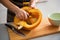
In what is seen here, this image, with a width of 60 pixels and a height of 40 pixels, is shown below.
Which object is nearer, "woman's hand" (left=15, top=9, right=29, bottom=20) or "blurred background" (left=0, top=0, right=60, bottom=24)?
"woman's hand" (left=15, top=9, right=29, bottom=20)

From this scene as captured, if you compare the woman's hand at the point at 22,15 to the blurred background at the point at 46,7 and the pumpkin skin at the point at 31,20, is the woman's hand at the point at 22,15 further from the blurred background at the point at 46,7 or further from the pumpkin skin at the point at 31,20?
the blurred background at the point at 46,7

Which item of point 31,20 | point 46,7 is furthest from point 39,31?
point 46,7

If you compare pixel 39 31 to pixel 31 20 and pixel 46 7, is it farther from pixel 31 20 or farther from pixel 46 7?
pixel 46 7

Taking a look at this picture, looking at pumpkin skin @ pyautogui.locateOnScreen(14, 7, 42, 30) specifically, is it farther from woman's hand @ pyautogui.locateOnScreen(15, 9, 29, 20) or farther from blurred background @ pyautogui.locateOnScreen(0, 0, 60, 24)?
blurred background @ pyautogui.locateOnScreen(0, 0, 60, 24)

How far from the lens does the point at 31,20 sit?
89 cm

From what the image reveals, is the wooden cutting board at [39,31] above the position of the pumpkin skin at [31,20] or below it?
below

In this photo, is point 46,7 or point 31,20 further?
point 46,7

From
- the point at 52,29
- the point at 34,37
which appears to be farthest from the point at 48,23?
the point at 34,37

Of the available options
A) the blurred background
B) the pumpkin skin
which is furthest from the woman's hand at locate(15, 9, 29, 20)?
the blurred background

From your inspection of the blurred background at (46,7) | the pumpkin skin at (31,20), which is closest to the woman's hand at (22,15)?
the pumpkin skin at (31,20)

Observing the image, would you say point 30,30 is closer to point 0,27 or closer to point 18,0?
point 0,27

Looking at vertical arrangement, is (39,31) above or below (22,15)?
below

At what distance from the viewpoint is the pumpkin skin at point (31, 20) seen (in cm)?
87

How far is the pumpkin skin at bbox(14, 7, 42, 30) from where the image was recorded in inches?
34.1
